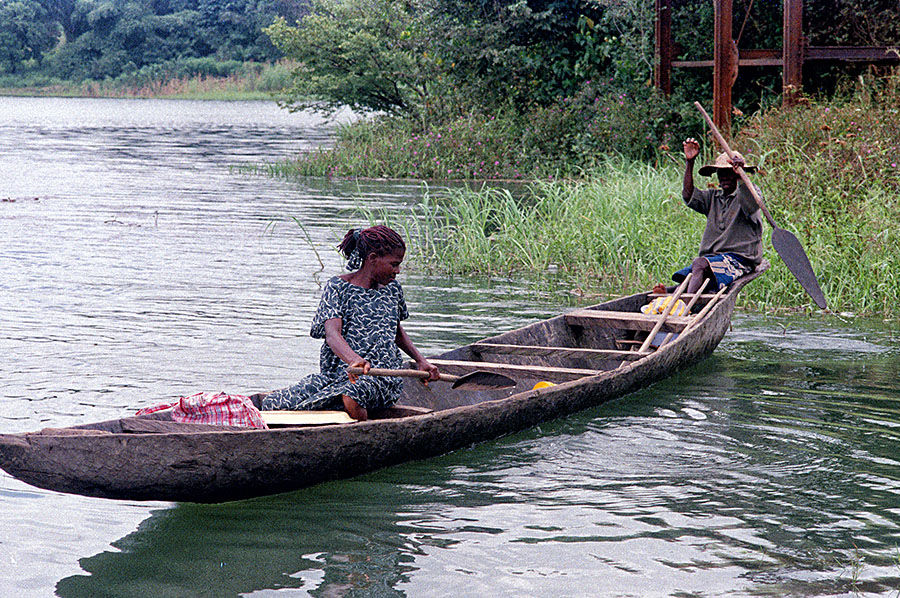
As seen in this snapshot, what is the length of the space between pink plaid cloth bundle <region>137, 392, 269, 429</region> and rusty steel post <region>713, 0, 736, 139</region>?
9.47 metres

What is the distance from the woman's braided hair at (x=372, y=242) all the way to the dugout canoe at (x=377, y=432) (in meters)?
0.83

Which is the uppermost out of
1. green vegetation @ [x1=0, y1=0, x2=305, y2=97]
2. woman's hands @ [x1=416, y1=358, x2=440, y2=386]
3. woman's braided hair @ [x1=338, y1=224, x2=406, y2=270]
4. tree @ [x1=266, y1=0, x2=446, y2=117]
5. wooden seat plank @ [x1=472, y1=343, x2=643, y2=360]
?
green vegetation @ [x1=0, y1=0, x2=305, y2=97]

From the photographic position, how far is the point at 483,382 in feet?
21.4

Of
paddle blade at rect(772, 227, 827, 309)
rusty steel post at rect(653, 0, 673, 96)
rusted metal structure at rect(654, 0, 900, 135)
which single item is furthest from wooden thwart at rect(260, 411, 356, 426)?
rusty steel post at rect(653, 0, 673, 96)

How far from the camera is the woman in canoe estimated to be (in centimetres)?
556

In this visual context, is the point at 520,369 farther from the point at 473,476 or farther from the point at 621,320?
the point at 621,320

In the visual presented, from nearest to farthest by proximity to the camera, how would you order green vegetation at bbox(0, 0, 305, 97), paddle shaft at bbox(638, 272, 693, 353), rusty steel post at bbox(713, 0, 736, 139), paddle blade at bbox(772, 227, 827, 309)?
paddle shaft at bbox(638, 272, 693, 353) < paddle blade at bbox(772, 227, 827, 309) < rusty steel post at bbox(713, 0, 736, 139) < green vegetation at bbox(0, 0, 305, 97)

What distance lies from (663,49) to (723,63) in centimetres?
272

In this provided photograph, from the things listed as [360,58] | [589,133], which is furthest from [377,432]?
[360,58]

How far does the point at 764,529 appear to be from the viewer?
16.2 feet

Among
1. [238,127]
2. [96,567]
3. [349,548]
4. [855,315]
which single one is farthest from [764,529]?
[238,127]

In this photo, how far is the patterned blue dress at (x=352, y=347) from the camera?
5.64m

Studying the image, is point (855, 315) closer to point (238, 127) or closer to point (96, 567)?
point (96, 567)

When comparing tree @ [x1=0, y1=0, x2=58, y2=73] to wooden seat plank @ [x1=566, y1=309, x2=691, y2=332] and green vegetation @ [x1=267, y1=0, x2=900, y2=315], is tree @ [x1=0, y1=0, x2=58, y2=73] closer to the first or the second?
green vegetation @ [x1=267, y1=0, x2=900, y2=315]
